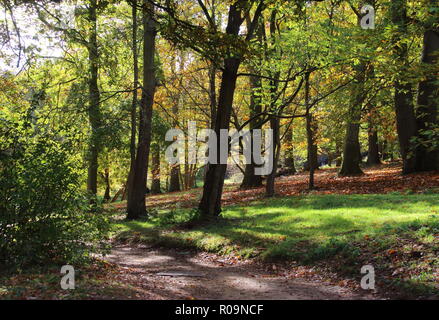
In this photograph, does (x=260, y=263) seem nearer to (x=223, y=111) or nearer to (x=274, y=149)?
(x=223, y=111)

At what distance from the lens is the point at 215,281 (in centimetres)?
728

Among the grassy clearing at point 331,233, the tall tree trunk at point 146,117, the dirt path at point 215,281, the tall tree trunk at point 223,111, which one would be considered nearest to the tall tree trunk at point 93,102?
the tall tree trunk at point 146,117

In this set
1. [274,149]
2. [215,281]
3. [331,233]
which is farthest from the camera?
[274,149]

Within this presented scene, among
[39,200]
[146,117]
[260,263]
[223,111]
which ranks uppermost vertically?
[146,117]

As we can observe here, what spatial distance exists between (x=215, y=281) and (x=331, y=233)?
127 inches

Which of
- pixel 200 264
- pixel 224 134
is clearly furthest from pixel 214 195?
pixel 200 264

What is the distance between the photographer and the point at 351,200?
42.4ft

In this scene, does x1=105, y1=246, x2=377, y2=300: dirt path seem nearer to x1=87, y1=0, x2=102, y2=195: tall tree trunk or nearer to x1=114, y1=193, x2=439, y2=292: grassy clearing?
x1=114, y1=193, x2=439, y2=292: grassy clearing

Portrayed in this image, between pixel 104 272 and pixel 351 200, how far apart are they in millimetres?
8787

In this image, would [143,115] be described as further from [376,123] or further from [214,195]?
[376,123]

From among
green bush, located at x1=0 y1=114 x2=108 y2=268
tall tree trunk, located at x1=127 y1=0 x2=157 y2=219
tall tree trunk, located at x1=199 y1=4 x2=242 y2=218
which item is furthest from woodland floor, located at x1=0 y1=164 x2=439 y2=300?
tall tree trunk, located at x1=127 y1=0 x2=157 y2=219

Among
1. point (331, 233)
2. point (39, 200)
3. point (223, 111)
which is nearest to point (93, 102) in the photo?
point (223, 111)

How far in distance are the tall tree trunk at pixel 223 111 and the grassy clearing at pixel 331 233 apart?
0.71 m

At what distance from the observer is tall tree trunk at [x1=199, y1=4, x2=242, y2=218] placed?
11.3 meters
